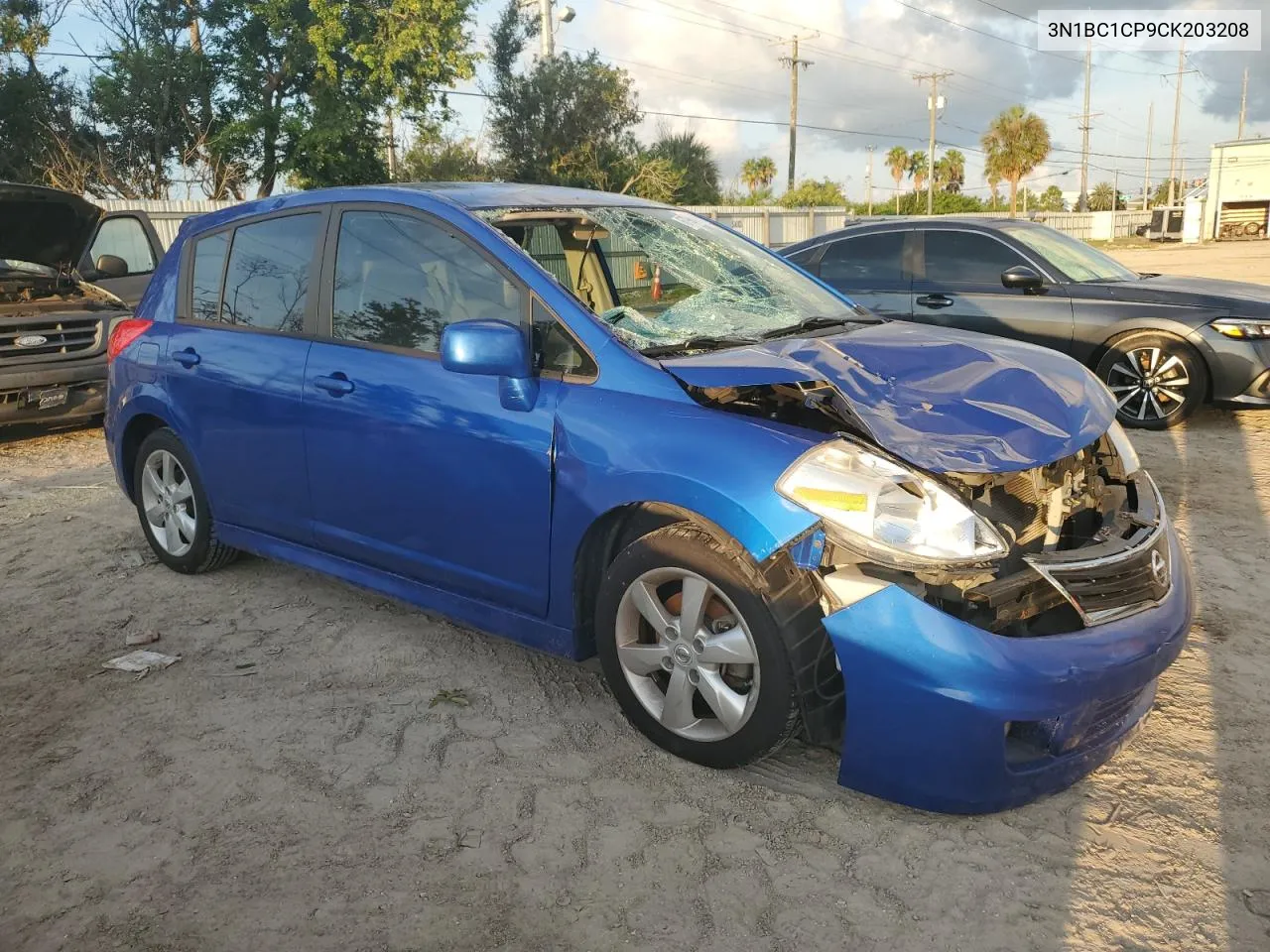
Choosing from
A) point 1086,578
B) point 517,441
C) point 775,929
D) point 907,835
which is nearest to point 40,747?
point 517,441

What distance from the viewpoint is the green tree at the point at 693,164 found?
39062mm

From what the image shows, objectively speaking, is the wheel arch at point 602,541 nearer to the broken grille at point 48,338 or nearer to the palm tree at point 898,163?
the broken grille at point 48,338

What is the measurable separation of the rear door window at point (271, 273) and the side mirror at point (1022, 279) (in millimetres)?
5239

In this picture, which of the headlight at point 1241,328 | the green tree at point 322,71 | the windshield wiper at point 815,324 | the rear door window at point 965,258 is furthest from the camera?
the green tree at point 322,71

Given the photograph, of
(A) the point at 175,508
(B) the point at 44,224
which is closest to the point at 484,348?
(A) the point at 175,508

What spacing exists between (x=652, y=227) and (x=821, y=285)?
805mm

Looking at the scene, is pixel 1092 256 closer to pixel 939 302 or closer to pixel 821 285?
pixel 939 302

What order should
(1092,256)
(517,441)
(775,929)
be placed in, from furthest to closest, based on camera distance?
1. (1092,256)
2. (517,441)
3. (775,929)

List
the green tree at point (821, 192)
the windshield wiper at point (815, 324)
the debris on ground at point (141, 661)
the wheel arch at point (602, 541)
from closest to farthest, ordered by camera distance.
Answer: the wheel arch at point (602, 541)
the windshield wiper at point (815, 324)
the debris on ground at point (141, 661)
the green tree at point (821, 192)

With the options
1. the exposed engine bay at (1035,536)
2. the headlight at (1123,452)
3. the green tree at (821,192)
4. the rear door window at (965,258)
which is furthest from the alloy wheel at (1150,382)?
the green tree at (821,192)

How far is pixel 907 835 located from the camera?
269 centimetres

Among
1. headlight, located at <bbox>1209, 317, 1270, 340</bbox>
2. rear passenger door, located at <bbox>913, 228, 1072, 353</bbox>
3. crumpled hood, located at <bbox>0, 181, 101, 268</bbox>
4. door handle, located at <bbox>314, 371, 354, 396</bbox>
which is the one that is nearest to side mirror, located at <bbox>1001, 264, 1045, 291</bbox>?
rear passenger door, located at <bbox>913, 228, 1072, 353</bbox>

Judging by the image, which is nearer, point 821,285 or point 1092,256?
point 821,285

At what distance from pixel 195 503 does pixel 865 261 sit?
5619mm
